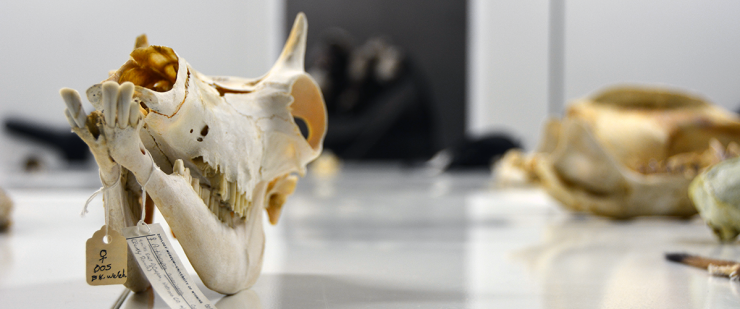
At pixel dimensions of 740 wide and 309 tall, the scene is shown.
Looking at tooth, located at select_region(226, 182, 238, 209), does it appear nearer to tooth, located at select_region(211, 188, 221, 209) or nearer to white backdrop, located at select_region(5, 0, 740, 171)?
tooth, located at select_region(211, 188, 221, 209)

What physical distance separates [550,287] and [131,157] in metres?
A: 0.42

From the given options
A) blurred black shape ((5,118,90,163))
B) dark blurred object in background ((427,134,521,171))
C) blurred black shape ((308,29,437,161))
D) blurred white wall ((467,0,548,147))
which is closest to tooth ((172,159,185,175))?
dark blurred object in background ((427,134,521,171))

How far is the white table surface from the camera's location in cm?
48

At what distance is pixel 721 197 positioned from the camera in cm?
70

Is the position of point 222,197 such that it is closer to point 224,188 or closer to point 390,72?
point 224,188

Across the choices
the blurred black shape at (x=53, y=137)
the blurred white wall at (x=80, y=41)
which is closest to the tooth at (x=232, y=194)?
the blurred white wall at (x=80, y=41)

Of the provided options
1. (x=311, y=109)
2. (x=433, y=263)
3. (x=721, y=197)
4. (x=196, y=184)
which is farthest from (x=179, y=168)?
(x=721, y=197)

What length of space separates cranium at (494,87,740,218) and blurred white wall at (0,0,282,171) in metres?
2.34

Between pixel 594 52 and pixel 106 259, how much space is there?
4.70 meters

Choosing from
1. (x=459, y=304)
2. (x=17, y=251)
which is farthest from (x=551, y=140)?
(x=17, y=251)

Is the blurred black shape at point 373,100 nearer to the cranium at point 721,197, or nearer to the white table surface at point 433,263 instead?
the white table surface at point 433,263

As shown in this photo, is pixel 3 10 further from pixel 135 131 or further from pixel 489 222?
pixel 135 131

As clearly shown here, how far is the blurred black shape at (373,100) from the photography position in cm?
511

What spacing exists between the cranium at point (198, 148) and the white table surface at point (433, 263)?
2.3 inches
